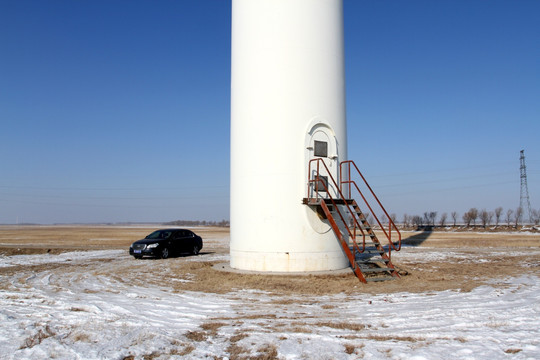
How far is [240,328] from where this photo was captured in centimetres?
680

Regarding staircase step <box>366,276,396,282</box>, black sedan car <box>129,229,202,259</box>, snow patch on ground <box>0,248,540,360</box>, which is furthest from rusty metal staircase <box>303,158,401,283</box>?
black sedan car <box>129,229,202,259</box>

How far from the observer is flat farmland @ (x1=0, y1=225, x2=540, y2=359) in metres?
5.64

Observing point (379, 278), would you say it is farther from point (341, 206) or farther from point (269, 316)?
point (269, 316)

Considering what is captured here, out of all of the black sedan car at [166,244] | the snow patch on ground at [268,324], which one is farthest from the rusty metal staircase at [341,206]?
the black sedan car at [166,244]

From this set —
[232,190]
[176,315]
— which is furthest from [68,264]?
[176,315]

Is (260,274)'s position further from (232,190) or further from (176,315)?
(176,315)

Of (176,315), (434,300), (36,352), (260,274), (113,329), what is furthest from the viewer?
(260,274)

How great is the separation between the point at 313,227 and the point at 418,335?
676 cm

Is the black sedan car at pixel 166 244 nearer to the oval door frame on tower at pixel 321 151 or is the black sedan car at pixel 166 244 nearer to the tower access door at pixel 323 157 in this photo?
the oval door frame on tower at pixel 321 151

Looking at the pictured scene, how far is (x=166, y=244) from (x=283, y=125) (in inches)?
420

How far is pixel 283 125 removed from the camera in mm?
13070

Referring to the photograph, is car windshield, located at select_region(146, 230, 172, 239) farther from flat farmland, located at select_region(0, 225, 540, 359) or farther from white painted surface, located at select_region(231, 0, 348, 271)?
white painted surface, located at select_region(231, 0, 348, 271)

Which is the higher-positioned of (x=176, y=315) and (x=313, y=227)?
(x=313, y=227)

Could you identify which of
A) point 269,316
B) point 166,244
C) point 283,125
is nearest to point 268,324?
point 269,316
